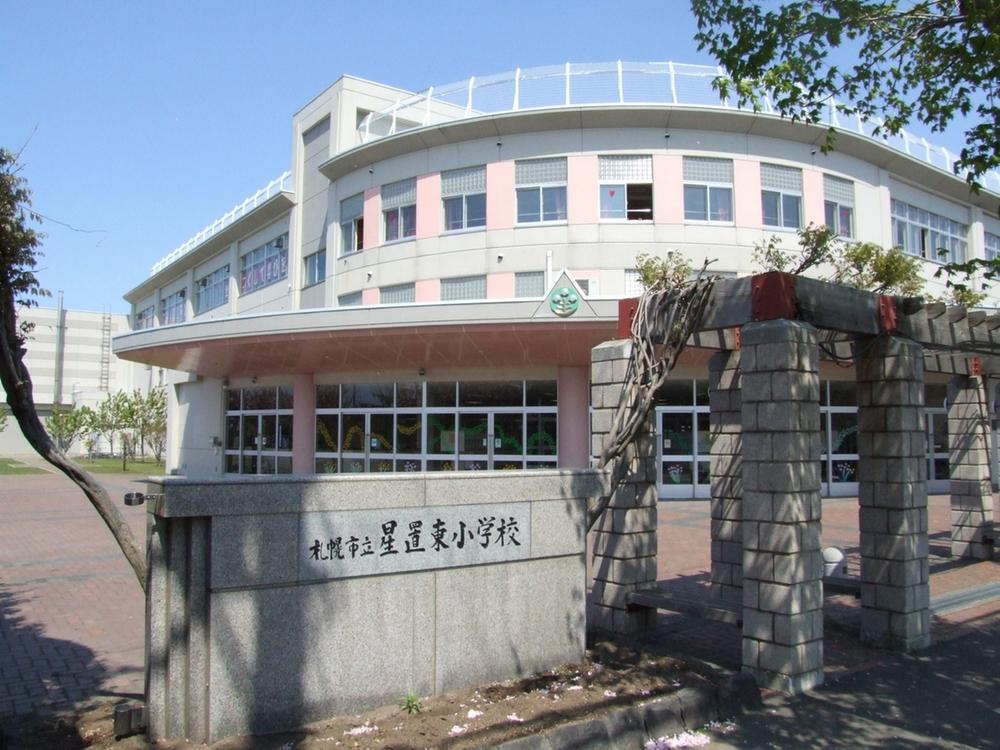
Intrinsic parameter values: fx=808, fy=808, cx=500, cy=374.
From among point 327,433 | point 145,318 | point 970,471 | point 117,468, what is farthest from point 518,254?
point 145,318

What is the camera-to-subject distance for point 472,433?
21.3 m

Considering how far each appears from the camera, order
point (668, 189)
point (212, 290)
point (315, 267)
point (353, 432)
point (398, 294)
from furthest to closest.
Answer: point (212, 290)
point (315, 267)
point (398, 294)
point (353, 432)
point (668, 189)

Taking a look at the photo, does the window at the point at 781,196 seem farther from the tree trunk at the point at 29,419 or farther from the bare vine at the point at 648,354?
the tree trunk at the point at 29,419

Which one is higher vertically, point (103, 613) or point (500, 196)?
point (500, 196)

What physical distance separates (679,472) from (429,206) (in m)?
10.0

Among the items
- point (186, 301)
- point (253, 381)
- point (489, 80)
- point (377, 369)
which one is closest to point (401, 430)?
point (377, 369)

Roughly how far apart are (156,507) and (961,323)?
23.9 feet

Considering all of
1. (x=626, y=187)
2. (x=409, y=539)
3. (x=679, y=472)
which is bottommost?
(x=679, y=472)

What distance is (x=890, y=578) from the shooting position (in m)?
6.77

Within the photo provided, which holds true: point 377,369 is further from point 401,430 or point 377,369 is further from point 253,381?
point 253,381

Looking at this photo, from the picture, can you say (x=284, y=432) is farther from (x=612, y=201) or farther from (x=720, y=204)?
(x=720, y=204)

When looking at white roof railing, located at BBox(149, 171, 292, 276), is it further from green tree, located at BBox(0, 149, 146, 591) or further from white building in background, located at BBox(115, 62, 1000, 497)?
green tree, located at BBox(0, 149, 146, 591)

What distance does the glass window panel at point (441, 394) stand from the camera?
21.6 meters

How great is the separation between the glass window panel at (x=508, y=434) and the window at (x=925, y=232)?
12.8 meters
